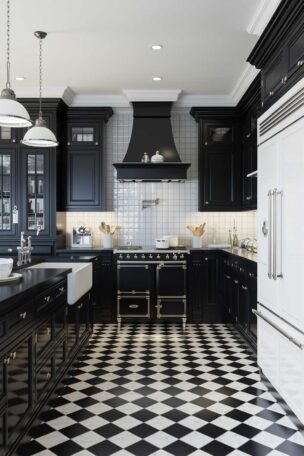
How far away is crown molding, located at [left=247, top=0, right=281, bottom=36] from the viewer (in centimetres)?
352

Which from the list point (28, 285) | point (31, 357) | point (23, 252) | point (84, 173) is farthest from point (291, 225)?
point (84, 173)

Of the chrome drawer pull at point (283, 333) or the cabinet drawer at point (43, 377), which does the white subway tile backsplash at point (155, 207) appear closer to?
the chrome drawer pull at point (283, 333)

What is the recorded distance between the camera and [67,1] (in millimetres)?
3693

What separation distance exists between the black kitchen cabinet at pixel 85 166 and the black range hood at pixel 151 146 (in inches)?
15.0

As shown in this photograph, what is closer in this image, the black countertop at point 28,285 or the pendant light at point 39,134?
the black countertop at point 28,285

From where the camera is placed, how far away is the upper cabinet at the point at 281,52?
2.97m

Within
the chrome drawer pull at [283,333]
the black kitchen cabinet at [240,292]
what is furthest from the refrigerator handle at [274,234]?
the black kitchen cabinet at [240,292]

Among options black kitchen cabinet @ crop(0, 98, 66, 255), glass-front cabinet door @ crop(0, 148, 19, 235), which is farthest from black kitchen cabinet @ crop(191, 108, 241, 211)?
glass-front cabinet door @ crop(0, 148, 19, 235)

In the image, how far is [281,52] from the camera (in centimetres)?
339

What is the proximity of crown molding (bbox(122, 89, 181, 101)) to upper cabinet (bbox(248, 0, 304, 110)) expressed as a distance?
7.64 feet

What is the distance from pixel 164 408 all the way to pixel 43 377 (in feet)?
3.01

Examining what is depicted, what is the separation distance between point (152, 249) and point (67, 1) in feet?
11.3

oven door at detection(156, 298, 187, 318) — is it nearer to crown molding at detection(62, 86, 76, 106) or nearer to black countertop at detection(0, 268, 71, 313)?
black countertop at detection(0, 268, 71, 313)

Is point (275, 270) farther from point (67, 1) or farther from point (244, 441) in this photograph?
point (67, 1)
